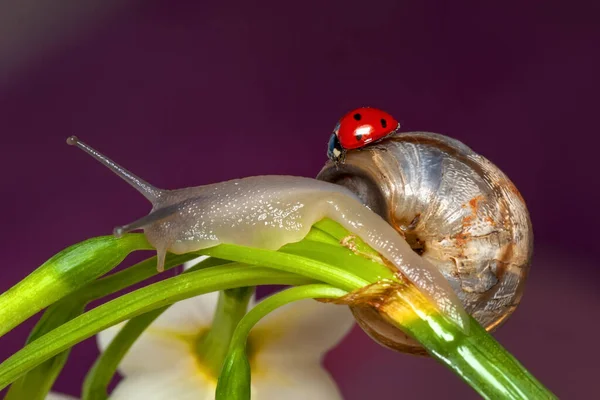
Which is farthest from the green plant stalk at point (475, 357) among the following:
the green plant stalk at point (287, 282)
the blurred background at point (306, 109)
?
the blurred background at point (306, 109)

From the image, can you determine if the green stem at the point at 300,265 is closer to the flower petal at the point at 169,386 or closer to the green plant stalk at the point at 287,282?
the green plant stalk at the point at 287,282

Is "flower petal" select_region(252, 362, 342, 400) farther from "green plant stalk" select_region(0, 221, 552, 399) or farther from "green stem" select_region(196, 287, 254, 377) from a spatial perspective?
"green plant stalk" select_region(0, 221, 552, 399)

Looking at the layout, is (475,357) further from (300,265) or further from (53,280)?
(53,280)

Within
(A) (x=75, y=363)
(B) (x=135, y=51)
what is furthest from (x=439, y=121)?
(A) (x=75, y=363)

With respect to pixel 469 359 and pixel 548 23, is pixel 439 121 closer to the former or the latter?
pixel 548 23

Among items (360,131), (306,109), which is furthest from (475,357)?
(306,109)

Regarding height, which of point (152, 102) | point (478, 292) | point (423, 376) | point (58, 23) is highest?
point (58, 23)

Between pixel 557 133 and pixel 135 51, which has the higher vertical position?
pixel 135 51

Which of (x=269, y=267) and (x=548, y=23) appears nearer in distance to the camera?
(x=269, y=267)
